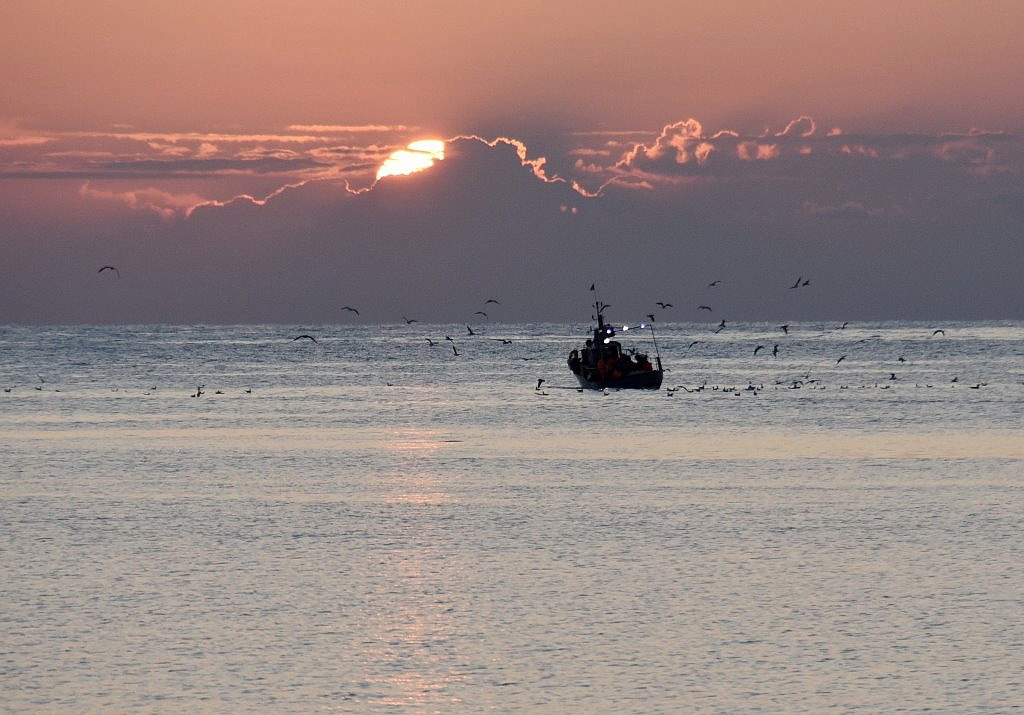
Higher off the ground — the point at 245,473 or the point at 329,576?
the point at 245,473

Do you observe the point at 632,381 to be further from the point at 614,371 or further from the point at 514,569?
the point at 514,569

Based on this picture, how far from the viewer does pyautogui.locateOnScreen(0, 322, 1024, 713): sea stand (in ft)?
74.0

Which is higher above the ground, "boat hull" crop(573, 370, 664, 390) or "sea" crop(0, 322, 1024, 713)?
"boat hull" crop(573, 370, 664, 390)

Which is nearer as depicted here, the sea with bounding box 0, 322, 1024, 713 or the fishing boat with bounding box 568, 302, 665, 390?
the sea with bounding box 0, 322, 1024, 713

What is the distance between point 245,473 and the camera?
53.9 meters

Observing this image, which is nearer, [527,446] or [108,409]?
[527,446]

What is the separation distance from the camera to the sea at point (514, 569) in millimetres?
22562

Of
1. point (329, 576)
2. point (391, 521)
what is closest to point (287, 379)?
point (391, 521)

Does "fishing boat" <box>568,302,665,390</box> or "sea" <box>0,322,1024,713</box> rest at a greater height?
"fishing boat" <box>568,302,665,390</box>

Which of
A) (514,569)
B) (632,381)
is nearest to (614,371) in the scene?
(632,381)

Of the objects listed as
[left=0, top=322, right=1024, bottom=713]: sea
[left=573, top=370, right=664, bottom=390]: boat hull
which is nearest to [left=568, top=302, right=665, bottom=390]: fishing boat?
[left=573, top=370, right=664, bottom=390]: boat hull

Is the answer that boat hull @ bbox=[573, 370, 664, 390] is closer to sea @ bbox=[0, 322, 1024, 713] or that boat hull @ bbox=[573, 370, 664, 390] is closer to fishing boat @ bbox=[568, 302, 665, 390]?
fishing boat @ bbox=[568, 302, 665, 390]

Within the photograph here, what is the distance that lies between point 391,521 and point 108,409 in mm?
54941

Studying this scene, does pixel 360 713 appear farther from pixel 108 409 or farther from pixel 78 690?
pixel 108 409
